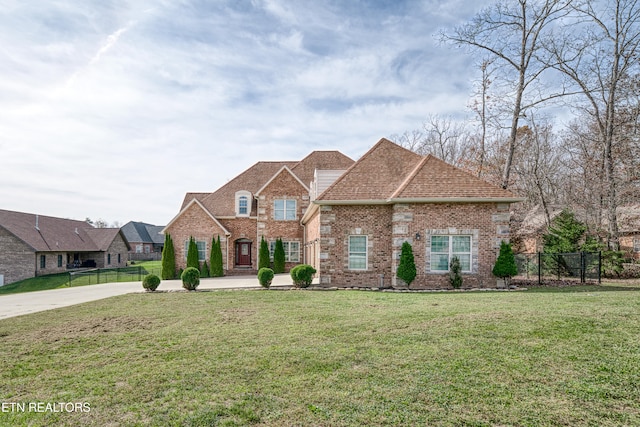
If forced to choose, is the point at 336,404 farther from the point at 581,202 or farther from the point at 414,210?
the point at 581,202

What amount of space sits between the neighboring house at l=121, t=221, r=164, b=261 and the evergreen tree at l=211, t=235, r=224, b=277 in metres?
33.1

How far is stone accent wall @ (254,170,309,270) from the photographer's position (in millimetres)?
23844

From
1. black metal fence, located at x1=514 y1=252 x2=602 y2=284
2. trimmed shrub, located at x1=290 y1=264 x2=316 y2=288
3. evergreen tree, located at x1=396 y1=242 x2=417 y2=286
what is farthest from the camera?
black metal fence, located at x1=514 y1=252 x2=602 y2=284

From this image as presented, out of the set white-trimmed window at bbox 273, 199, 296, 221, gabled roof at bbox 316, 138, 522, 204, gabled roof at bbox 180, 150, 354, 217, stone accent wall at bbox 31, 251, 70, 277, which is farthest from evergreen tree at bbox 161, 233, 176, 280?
stone accent wall at bbox 31, 251, 70, 277

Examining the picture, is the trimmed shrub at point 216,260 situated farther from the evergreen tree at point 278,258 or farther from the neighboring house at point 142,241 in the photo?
the neighboring house at point 142,241

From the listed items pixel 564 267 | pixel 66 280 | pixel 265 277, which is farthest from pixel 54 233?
pixel 564 267

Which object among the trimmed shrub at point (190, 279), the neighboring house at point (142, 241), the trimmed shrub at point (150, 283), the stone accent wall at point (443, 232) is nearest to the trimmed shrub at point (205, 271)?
the trimmed shrub at point (150, 283)

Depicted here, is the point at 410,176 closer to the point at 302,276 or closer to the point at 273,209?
the point at 302,276

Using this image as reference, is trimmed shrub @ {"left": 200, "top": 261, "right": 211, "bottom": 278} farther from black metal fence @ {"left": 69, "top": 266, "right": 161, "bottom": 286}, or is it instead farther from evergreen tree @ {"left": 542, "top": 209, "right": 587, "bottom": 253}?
evergreen tree @ {"left": 542, "top": 209, "right": 587, "bottom": 253}

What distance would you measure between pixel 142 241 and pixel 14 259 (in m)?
25.4

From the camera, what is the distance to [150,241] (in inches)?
2196

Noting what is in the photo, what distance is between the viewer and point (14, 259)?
28.9 meters

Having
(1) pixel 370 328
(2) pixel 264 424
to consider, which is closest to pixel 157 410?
(2) pixel 264 424

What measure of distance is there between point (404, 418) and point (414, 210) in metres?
11.0
